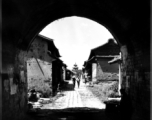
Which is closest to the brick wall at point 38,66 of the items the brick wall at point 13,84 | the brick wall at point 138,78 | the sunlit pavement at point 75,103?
the sunlit pavement at point 75,103

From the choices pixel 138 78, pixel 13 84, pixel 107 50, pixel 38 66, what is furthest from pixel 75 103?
pixel 107 50

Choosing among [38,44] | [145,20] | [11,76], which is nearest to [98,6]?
[145,20]

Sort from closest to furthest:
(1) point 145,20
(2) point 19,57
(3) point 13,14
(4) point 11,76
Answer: (1) point 145,20 → (3) point 13,14 → (4) point 11,76 → (2) point 19,57

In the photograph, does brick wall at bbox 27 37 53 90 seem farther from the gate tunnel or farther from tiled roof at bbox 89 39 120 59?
tiled roof at bbox 89 39 120 59

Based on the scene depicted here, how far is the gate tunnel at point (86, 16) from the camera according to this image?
432 centimetres

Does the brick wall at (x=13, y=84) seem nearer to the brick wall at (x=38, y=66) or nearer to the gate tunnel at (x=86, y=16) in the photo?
the gate tunnel at (x=86, y=16)

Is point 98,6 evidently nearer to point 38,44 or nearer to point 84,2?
point 84,2

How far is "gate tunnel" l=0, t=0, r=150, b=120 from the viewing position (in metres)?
4.32

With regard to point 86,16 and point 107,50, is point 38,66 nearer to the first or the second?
point 86,16

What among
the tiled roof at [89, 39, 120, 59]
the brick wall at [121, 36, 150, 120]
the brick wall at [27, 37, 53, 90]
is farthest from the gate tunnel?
the tiled roof at [89, 39, 120, 59]

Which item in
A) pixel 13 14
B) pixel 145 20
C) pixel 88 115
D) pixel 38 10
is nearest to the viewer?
pixel 145 20

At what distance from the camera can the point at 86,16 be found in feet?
22.1

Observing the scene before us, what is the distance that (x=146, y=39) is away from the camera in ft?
13.9

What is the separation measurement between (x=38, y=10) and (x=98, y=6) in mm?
2181
